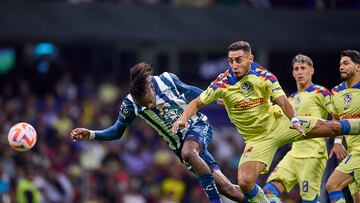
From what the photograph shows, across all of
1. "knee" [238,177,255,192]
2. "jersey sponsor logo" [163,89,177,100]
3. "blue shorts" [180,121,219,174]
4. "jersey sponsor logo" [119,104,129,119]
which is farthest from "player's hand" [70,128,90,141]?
"knee" [238,177,255,192]

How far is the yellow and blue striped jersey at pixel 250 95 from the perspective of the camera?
576 inches

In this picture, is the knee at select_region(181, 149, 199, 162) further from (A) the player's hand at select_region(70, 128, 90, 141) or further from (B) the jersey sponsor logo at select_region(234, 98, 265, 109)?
(A) the player's hand at select_region(70, 128, 90, 141)

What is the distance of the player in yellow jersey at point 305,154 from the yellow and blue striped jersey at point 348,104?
0.27 m

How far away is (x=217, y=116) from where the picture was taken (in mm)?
27922

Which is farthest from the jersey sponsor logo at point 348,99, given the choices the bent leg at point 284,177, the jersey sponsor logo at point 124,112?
the jersey sponsor logo at point 124,112

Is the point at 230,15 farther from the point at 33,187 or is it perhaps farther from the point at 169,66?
the point at 33,187

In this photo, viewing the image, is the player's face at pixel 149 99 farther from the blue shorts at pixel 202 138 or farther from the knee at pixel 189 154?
the knee at pixel 189 154

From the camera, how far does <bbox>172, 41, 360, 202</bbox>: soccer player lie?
47.9 ft

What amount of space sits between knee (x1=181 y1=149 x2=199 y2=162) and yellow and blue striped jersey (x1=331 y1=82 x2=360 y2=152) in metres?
2.51

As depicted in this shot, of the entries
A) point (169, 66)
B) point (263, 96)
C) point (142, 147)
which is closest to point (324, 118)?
point (263, 96)

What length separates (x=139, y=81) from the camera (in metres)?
14.9

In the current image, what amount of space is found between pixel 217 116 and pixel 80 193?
6.30 meters

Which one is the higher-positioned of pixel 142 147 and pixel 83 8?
pixel 83 8

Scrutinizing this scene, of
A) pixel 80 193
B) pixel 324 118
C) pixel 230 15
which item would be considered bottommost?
pixel 80 193
